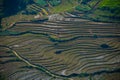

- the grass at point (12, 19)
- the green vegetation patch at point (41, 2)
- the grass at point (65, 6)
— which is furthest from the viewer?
the green vegetation patch at point (41, 2)

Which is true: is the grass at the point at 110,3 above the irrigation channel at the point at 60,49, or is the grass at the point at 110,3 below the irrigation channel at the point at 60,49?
above

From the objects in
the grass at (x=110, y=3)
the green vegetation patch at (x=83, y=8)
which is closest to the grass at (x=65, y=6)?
the green vegetation patch at (x=83, y=8)

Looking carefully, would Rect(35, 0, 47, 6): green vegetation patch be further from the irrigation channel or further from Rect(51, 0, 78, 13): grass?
the irrigation channel

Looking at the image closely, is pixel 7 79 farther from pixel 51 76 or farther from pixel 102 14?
pixel 102 14

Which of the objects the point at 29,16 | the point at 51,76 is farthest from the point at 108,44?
the point at 29,16

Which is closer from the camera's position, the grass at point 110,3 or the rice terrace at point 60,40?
the rice terrace at point 60,40

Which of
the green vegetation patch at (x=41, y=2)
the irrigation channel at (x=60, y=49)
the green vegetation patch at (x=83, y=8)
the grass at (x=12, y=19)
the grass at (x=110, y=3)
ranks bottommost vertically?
the irrigation channel at (x=60, y=49)

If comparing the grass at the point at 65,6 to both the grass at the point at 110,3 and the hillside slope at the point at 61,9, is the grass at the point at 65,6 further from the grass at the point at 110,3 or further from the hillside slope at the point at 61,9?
the grass at the point at 110,3

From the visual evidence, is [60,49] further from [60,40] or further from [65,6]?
[65,6]

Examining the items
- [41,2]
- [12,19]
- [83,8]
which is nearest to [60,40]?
[83,8]
